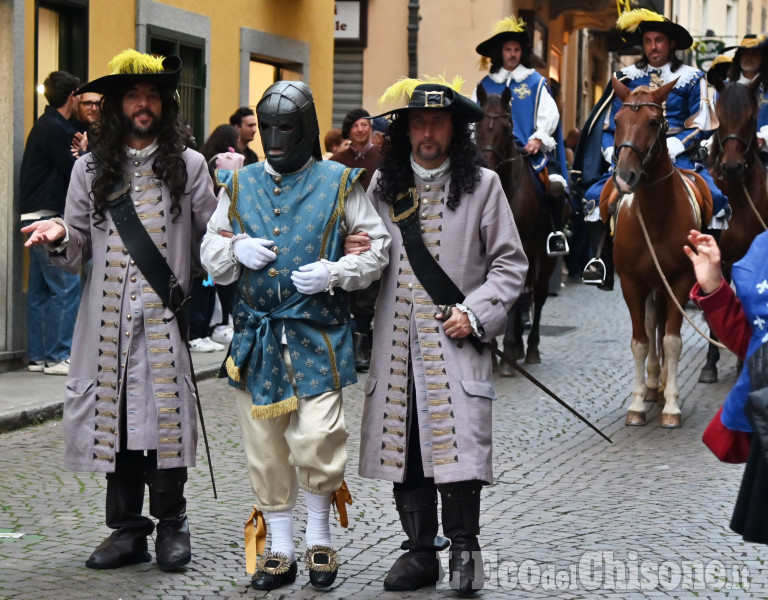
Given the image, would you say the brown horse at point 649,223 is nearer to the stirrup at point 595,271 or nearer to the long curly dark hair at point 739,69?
the stirrup at point 595,271

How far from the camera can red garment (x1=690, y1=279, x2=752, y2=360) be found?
414 centimetres

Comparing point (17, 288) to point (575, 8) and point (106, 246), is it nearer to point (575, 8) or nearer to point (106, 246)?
point (106, 246)

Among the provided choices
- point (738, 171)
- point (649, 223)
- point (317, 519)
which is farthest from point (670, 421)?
point (317, 519)

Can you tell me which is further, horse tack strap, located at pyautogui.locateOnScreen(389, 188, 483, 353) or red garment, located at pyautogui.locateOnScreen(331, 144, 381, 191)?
red garment, located at pyautogui.locateOnScreen(331, 144, 381, 191)

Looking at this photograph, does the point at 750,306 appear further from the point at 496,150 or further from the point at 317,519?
the point at 496,150

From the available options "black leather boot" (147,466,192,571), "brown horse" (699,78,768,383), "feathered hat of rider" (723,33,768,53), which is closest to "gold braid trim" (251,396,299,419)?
"black leather boot" (147,466,192,571)

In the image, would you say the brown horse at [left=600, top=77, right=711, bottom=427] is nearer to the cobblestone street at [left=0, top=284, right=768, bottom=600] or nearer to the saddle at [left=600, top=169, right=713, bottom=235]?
the saddle at [left=600, top=169, right=713, bottom=235]

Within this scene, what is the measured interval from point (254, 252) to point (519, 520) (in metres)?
2.23

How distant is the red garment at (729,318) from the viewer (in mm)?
4137

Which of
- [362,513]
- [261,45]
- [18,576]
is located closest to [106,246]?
[18,576]

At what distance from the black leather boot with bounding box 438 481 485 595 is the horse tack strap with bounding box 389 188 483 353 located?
541mm

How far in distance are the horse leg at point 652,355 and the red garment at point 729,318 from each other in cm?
608

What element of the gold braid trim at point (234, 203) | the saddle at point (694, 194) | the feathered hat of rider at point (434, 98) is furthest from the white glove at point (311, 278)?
the saddle at point (694, 194)

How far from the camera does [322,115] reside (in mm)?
17844
